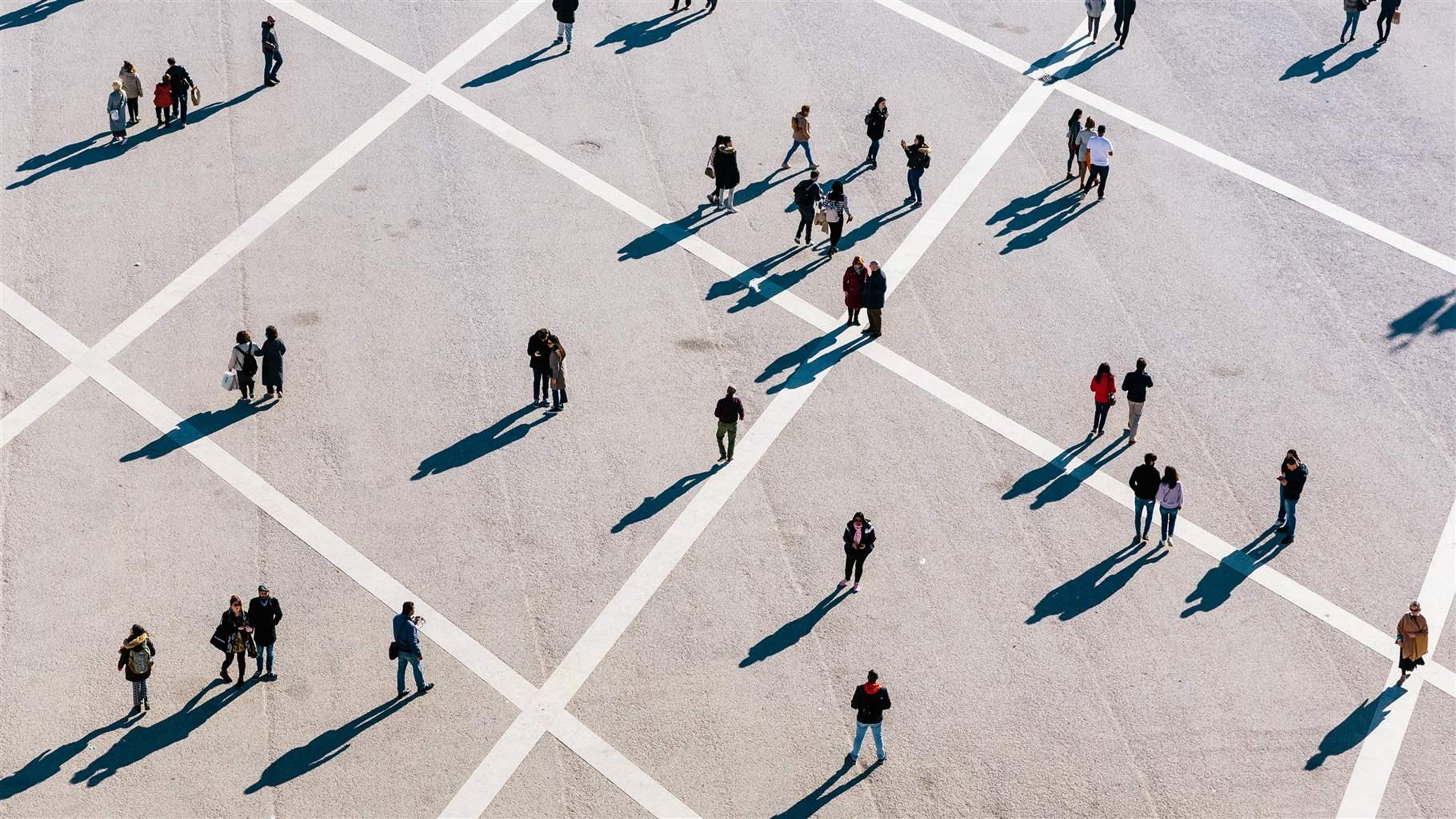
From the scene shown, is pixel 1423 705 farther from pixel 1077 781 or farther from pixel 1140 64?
pixel 1140 64

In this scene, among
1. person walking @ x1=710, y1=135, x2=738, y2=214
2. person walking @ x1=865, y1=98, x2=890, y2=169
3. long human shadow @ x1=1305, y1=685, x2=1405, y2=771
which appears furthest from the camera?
person walking @ x1=865, y1=98, x2=890, y2=169

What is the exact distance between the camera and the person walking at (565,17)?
25.8m

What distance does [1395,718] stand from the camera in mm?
16328

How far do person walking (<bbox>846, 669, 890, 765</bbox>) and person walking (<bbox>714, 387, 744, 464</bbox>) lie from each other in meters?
4.35

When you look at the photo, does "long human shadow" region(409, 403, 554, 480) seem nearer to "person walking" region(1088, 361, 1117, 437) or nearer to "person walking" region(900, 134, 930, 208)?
"person walking" region(1088, 361, 1117, 437)

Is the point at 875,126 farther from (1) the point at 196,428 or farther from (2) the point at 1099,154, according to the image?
(1) the point at 196,428

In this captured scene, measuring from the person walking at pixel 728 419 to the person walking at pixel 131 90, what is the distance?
11755 millimetres

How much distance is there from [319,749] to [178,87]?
13.1 m

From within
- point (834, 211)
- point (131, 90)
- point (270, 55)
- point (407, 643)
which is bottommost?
point (407, 643)

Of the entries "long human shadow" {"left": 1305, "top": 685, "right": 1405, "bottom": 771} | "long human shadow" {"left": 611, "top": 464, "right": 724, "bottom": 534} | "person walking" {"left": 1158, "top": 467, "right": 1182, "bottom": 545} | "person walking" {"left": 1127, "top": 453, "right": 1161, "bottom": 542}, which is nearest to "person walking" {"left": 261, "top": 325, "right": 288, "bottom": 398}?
"long human shadow" {"left": 611, "top": 464, "right": 724, "bottom": 534}

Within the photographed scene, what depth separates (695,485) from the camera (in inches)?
738

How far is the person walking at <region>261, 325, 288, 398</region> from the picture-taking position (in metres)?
19.3

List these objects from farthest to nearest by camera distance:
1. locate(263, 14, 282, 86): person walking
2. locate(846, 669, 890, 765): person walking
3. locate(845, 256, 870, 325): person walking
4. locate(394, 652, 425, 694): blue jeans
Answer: locate(263, 14, 282, 86): person walking < locate(845, 256, 870, 325): person walking < locate(394, 652, 425, 694): blue jeans < locate(846, 669, 890, 765): person walking

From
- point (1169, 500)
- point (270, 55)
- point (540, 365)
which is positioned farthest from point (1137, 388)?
point (270, 55)
